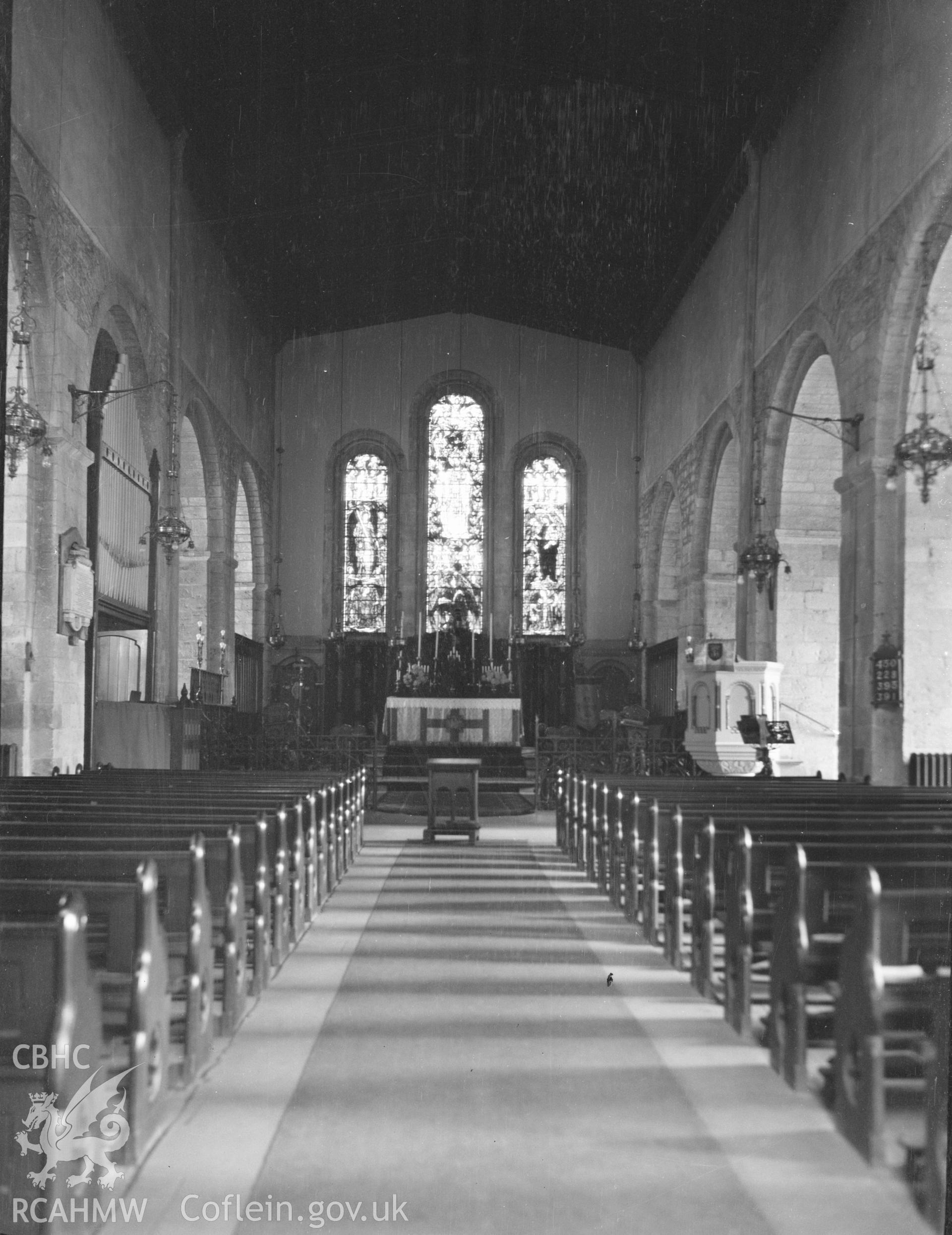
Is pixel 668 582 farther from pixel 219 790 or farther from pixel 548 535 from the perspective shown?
pixel 219 790

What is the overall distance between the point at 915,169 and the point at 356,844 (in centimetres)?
740

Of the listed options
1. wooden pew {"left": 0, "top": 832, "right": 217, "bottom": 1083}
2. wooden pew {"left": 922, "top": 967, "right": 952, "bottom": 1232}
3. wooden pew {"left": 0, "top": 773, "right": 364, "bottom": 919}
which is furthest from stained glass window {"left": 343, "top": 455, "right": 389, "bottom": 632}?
wooden pew {"left": 922, "top": 967, "right": 952, "bottom": 1232}

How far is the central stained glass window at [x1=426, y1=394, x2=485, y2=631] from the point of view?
73.1 ft

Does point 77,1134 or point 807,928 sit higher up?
point 807,928

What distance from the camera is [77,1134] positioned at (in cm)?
229

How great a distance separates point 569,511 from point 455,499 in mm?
2219

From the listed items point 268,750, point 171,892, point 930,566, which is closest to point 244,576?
point 268,750

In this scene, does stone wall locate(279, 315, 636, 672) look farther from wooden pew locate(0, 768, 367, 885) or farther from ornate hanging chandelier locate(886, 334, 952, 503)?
wooden pew locate(0, 768, 367, 885)

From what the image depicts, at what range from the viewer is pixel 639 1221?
2.45 m

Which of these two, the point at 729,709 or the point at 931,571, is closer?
the point at 931,571

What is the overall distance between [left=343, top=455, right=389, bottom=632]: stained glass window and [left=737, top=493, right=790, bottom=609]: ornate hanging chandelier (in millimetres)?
9593

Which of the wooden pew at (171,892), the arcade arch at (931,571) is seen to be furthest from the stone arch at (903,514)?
the wooden pew at (171,892)

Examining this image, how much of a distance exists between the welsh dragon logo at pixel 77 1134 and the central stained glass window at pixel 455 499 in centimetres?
1959

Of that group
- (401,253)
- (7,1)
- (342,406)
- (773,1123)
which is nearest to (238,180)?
(401,253)
